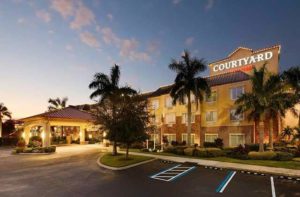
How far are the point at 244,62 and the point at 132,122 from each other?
1179 inches

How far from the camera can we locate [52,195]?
14.3m

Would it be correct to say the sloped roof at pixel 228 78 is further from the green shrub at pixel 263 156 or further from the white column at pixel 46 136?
the white column at pixel 46 136

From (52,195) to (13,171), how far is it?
10.8m

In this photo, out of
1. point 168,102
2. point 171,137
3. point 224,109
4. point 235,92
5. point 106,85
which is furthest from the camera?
point 168,102

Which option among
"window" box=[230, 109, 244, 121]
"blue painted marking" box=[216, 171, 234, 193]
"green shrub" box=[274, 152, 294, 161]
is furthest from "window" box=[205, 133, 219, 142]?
"blue painted marking" box=[216, 171, 234, 193]

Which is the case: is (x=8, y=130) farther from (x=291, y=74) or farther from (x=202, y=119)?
(x=291, y=74)

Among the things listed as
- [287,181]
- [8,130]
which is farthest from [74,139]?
[287,181]

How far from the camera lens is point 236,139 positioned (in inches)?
1547

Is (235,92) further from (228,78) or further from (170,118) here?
(170,118)

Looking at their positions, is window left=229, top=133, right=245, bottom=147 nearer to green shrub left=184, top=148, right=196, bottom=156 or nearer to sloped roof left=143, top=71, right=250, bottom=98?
sloped roof left=143, top=71, right=250, bottom=98

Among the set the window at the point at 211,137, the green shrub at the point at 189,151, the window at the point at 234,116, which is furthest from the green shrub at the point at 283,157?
the window at the point at 211,137

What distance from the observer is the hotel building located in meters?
38.9

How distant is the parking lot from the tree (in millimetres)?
5025

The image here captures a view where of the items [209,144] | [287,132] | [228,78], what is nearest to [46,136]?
[209,144]
